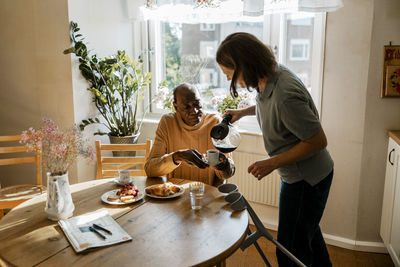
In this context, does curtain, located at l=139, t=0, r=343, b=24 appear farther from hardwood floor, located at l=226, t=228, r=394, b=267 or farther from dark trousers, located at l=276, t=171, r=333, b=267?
hardwood floor, located at l=226, t=228, r=394, b=267

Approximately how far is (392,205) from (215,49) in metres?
1.81

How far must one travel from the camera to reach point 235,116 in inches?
78.6

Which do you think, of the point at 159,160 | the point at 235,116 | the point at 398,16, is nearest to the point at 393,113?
the point at 398,16

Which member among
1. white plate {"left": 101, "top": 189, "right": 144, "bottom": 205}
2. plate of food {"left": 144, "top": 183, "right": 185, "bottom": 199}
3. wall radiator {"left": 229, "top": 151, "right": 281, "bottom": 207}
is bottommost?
wall radiator {"left": 229, "top": 151, "right": 281, "bottom": 207}

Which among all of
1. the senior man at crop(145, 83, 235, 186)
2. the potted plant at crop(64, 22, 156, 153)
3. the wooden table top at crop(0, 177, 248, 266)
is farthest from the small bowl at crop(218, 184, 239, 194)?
the potted plant at crop(64, 22, 156, 153)

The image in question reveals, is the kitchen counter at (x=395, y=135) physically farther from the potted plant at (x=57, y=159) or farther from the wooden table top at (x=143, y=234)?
the potted plant at (x=57, y=159)

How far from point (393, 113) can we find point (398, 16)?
61 cm

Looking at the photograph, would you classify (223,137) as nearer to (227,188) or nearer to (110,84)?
(227,188)

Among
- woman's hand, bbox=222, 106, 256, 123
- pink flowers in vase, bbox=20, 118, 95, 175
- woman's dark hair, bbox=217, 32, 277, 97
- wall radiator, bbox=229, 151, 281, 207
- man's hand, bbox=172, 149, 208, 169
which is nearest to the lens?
pink flowers in vase, bbox=20, 118, 95, 175

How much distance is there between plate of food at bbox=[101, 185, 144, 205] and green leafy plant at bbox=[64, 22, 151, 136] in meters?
1.28

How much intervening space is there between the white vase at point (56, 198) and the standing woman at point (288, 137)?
30.5 inches

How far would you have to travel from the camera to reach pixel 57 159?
1.48 metres

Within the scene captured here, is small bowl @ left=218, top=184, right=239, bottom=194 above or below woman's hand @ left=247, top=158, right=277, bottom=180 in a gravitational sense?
below

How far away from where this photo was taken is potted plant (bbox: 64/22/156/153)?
2.87 meters
